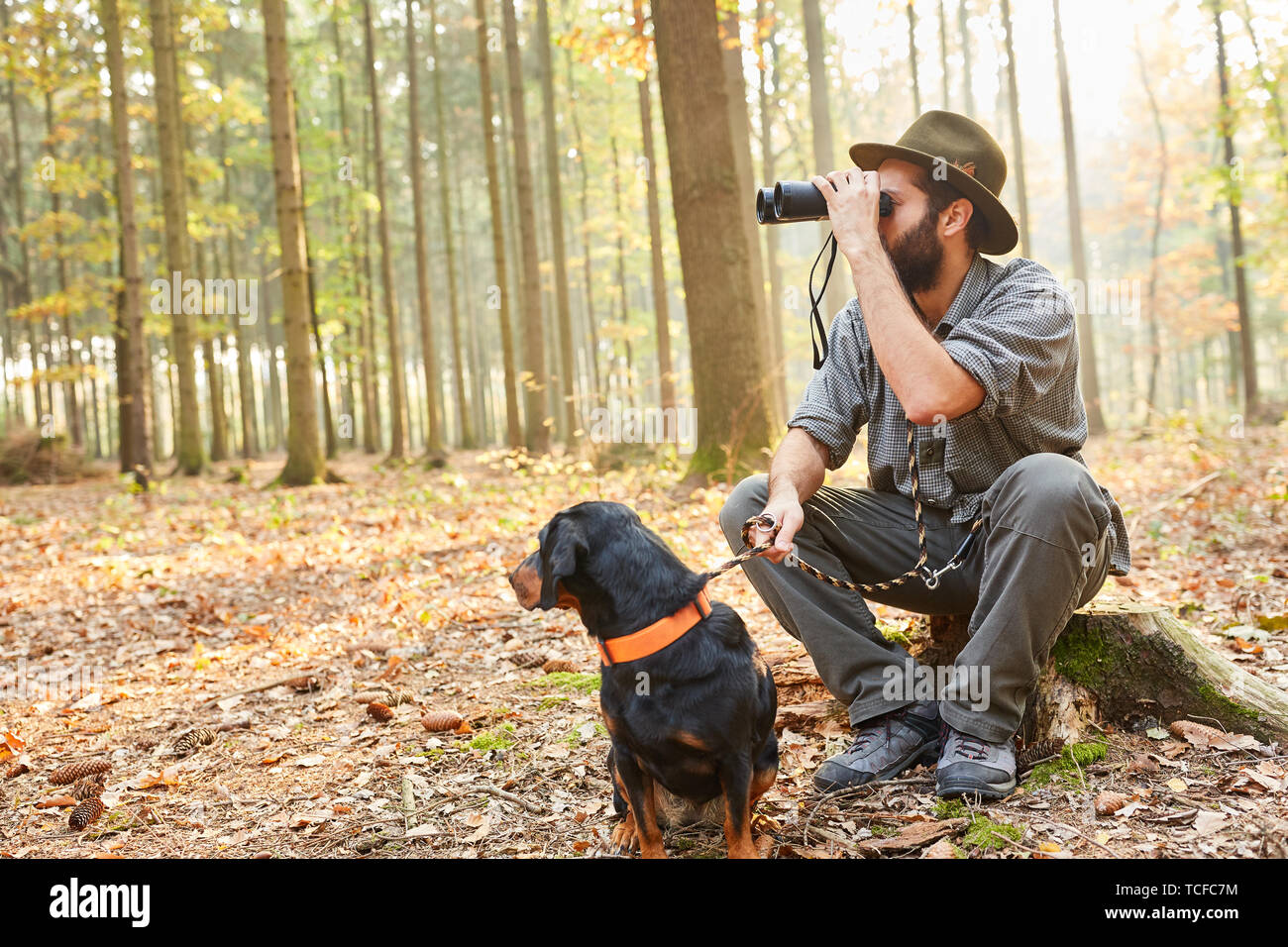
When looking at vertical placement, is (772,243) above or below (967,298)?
above

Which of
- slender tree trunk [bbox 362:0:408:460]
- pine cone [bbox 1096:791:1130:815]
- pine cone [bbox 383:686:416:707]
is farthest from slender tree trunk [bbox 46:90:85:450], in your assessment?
pine cone [bbox 1096:791:1130:815]

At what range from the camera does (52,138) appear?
15961 millimetres

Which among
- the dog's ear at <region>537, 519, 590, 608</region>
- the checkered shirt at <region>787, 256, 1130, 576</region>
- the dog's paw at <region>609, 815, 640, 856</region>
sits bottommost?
the dog's paw at <region>609, 815, 640, 856</region>

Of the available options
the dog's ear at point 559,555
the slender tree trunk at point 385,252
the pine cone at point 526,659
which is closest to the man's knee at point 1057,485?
Result: the dog's ear at point 559,555

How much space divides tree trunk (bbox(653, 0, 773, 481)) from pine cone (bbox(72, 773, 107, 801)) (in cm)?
543

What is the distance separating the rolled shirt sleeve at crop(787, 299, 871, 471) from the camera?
3.23 metres

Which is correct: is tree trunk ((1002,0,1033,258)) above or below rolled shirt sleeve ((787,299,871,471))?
above

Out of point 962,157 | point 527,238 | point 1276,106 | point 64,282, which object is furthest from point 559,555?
point 64,282

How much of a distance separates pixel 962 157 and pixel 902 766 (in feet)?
7.05

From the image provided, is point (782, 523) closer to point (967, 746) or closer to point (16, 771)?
point (967, 746)

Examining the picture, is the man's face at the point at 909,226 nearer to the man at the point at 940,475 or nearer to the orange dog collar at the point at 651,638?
the man at the point at 940,475

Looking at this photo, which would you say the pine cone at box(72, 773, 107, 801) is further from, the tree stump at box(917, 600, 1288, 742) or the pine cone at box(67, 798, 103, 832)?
the tree stump at box(917, 600, 1288, 742)

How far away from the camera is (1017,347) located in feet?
8.93
